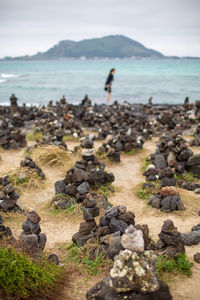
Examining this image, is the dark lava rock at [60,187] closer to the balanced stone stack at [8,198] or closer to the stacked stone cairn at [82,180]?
the stacked stone cairn at [82,180]

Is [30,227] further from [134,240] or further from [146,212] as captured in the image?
[146,212]

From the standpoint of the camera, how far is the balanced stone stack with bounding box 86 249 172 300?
3.92 m

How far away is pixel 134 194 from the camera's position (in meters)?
10.1

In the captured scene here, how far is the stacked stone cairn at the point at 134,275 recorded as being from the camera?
12.9ft

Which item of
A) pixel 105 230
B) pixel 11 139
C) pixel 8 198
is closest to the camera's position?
pixel 105 230

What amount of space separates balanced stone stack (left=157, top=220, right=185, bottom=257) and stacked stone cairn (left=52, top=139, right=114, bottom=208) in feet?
10.9

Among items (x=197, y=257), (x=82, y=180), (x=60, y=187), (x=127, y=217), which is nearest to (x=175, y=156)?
(x=82, y=180)

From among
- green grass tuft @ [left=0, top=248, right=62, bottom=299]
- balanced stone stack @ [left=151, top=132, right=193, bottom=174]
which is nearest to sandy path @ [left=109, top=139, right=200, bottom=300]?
balanced stone stack @ [left=151, top=132, right=193, bottom=174]

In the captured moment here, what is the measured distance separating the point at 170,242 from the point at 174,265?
484 millimetres

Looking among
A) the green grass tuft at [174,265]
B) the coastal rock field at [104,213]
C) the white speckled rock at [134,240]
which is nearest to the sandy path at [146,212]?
the coastal rock field at [104,213]

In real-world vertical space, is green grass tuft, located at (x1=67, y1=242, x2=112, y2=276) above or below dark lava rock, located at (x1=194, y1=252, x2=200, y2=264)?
below

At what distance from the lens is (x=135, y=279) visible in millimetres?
3926

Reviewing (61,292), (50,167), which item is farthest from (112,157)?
(61,292)

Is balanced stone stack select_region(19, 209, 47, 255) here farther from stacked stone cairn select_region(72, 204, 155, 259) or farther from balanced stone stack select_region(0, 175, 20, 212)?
balanced stone stack select_region(0, 175, 20, 212)
